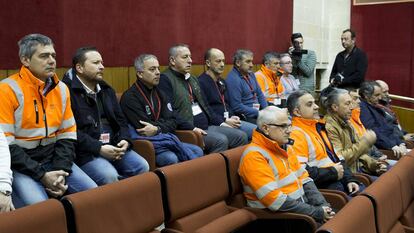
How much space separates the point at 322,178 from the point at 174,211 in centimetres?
100

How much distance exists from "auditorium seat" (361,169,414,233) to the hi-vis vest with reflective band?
4.64 ft

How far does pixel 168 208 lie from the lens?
205 centimetres

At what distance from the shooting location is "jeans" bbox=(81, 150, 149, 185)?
249 centimetres

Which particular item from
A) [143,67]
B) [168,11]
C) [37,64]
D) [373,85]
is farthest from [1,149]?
[373,85]

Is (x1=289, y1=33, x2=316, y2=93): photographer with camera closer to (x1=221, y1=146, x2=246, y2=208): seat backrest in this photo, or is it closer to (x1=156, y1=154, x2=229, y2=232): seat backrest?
(x1=221, y1=146, x2=246, y2=208): seat backrest

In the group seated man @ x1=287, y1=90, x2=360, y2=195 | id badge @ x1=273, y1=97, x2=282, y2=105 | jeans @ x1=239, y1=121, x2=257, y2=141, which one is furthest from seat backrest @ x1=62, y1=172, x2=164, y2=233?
id badge @ x1=273, y1=97, x2=282, y2=105

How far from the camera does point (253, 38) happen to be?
18.5ft

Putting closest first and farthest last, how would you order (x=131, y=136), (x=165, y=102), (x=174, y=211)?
(x=174, y=211), (x=131, y=136), (x=165, y=102)

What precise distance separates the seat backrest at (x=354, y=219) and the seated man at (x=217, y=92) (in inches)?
80.3

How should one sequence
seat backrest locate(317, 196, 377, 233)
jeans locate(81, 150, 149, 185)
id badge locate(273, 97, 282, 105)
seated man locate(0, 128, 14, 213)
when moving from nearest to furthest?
seat backrest locate(317, 196, 377, 233)
seated man locate(0, 128, 14, 213)
jeans locate(81, 150, 149, 185)
id badge locate(273, 97, 282, 105)

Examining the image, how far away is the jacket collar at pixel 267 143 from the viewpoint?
7.70ft

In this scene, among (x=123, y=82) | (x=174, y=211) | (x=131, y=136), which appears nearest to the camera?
(x=174, y=211)

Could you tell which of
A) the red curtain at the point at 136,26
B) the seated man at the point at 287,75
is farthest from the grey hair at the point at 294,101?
the seated man at the point at 287,75

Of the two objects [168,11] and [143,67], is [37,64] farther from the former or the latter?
[168,11]
